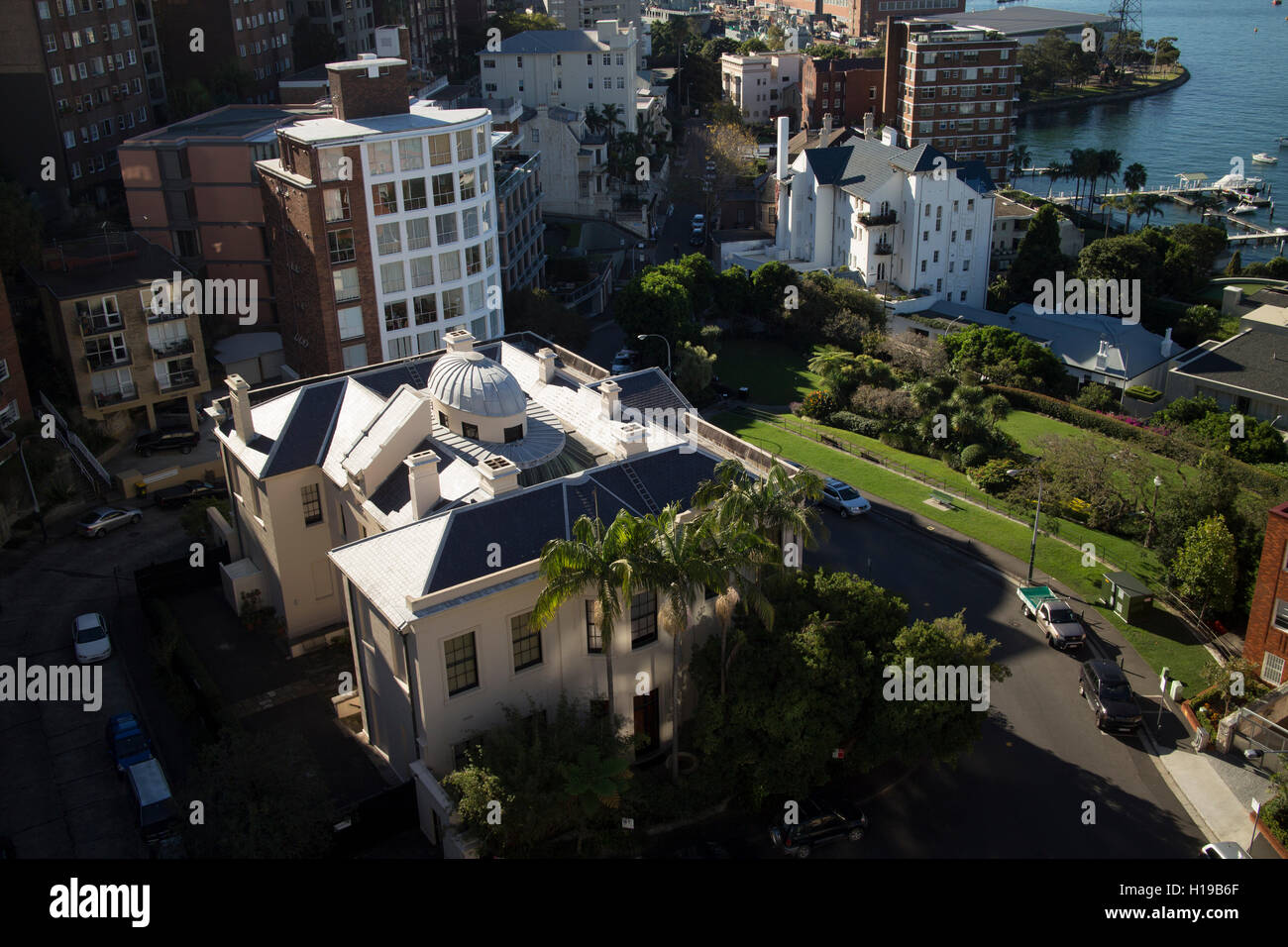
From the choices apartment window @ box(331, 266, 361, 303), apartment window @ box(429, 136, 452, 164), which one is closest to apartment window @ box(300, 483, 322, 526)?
apartment window @ box(331, 266, 361, 303)

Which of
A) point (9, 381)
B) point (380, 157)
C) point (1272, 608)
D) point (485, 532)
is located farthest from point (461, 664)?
point (380, 157)

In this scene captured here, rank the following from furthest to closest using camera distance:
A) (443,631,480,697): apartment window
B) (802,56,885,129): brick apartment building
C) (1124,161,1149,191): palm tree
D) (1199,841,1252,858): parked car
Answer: (802,56,885,129): brick apartment building → (1124,161,1149,191): palm tree → (443,631,480,697): apartment window → (1199,841,1252,858): parked car

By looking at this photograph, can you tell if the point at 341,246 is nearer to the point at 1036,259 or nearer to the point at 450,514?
the point at 450,514

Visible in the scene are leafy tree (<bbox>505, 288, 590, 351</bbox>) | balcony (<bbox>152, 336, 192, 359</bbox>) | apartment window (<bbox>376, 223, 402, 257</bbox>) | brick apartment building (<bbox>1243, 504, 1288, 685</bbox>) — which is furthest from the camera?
leafy tree (<bbox>505, 288, 590, 351</bbox>)

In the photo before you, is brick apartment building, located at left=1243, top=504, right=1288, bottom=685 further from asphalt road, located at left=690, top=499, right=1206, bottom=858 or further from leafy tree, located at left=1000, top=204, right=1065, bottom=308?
leafy tree, located at left=1000, top=204, right=1065, bottom=308

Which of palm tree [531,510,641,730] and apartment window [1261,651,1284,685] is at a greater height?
palm tree [531,510,641,730]

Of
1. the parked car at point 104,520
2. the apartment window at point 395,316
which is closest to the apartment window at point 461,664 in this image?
the parked car at point 104,520

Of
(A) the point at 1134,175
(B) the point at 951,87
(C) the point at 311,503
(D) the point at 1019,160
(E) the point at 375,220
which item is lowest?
(A) the point at 1134,175

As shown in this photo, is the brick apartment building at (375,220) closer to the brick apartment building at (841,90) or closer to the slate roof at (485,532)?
the slate roof at (485,532)
